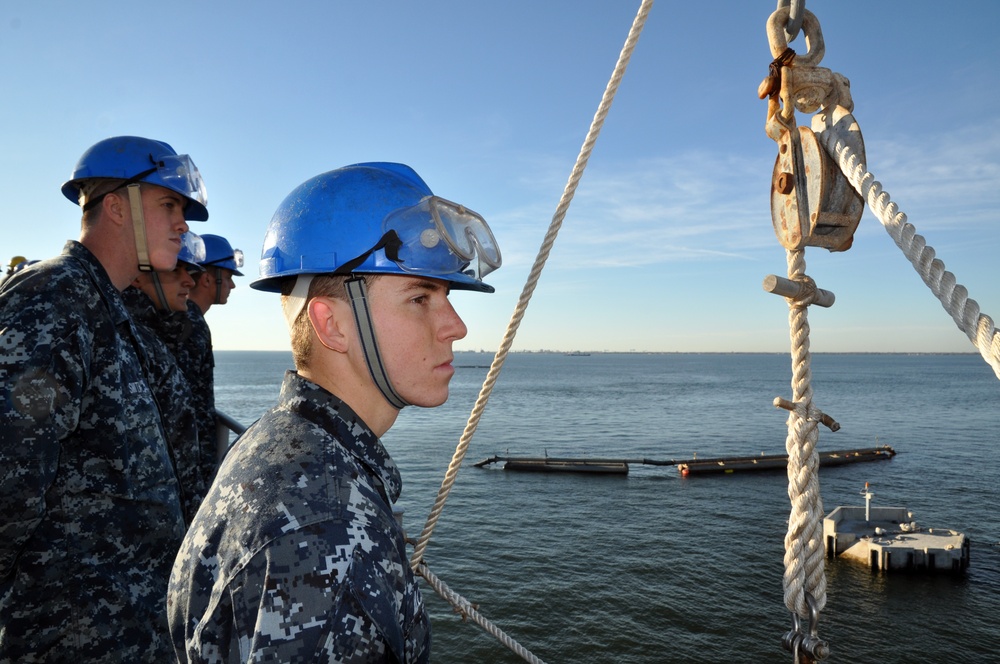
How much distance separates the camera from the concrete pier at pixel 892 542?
33125mm

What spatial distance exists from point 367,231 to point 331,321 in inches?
12.1

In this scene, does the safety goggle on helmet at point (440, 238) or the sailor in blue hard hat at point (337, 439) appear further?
the safety goggle on helmet at point (440, 238)

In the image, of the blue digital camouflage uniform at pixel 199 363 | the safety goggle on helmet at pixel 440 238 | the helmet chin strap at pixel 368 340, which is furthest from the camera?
the blue digital camouflage uniform at pixel 199 363

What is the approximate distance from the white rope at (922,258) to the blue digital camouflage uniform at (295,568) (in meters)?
1.88

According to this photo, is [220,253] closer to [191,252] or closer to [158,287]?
[191,252]

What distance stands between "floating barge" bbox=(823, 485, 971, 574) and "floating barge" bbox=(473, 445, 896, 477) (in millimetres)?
14938

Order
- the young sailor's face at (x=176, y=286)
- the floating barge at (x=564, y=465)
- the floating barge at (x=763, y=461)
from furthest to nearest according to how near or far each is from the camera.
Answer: the floating barge at (x=564, y=465) → the floating barge at (x=763, y=461) → the young sailor's face at (x=176, y=286)

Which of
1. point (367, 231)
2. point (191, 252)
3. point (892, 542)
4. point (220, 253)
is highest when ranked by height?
point (220, 253)

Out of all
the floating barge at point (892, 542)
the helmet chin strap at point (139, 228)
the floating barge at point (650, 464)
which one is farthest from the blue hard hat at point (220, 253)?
the floating barge at point (650, 464)

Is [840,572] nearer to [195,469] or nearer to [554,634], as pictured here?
[554,634]

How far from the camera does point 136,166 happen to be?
11.1ft

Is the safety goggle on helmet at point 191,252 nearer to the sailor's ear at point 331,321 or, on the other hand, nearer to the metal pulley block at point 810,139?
the sailor's ear at point 331,321

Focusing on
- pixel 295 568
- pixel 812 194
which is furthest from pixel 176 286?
pixel 812 194

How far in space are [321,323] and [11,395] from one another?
1.47m
